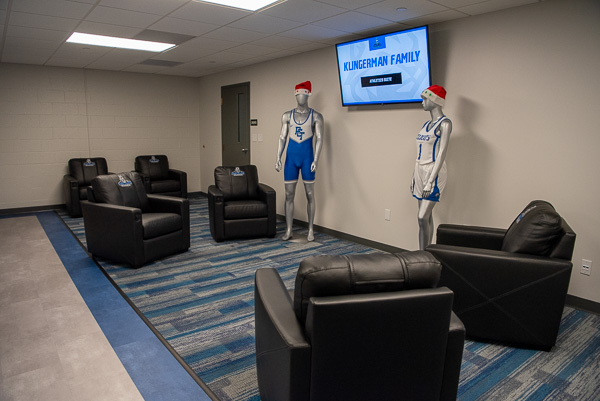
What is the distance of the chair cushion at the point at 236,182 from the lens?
16.7 ft

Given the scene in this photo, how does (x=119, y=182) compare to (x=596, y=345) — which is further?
(x=119, y=182)

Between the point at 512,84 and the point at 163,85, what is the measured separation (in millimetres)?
6249

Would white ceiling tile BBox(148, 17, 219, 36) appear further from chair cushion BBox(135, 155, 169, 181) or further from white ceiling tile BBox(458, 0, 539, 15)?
chair cushion BBox(135, 155, 169, 181)

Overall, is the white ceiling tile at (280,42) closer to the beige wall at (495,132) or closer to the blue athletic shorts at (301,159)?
the beige wall at (495,132)

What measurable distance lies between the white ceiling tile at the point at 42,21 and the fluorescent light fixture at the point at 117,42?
38cm

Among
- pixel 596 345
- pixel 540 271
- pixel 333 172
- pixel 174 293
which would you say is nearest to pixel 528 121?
pixel 540 271

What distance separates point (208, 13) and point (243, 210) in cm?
224

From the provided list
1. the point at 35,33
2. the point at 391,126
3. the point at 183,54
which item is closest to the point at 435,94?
the point at 391,126

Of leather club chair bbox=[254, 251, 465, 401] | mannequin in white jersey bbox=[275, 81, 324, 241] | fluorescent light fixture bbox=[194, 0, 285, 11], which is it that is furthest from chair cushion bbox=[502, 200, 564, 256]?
mannequin in white jersey bbox=[275, 81, 324, 241]

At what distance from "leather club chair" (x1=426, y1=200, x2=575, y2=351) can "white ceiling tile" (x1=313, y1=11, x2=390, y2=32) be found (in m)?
2.21

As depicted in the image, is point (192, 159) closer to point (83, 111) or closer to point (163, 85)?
point (163, 85)

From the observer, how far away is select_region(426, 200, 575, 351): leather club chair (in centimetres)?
235

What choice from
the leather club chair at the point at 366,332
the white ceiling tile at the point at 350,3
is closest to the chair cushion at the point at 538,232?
the leather club chair at the point at 366,332

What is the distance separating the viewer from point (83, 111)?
6824 mm
